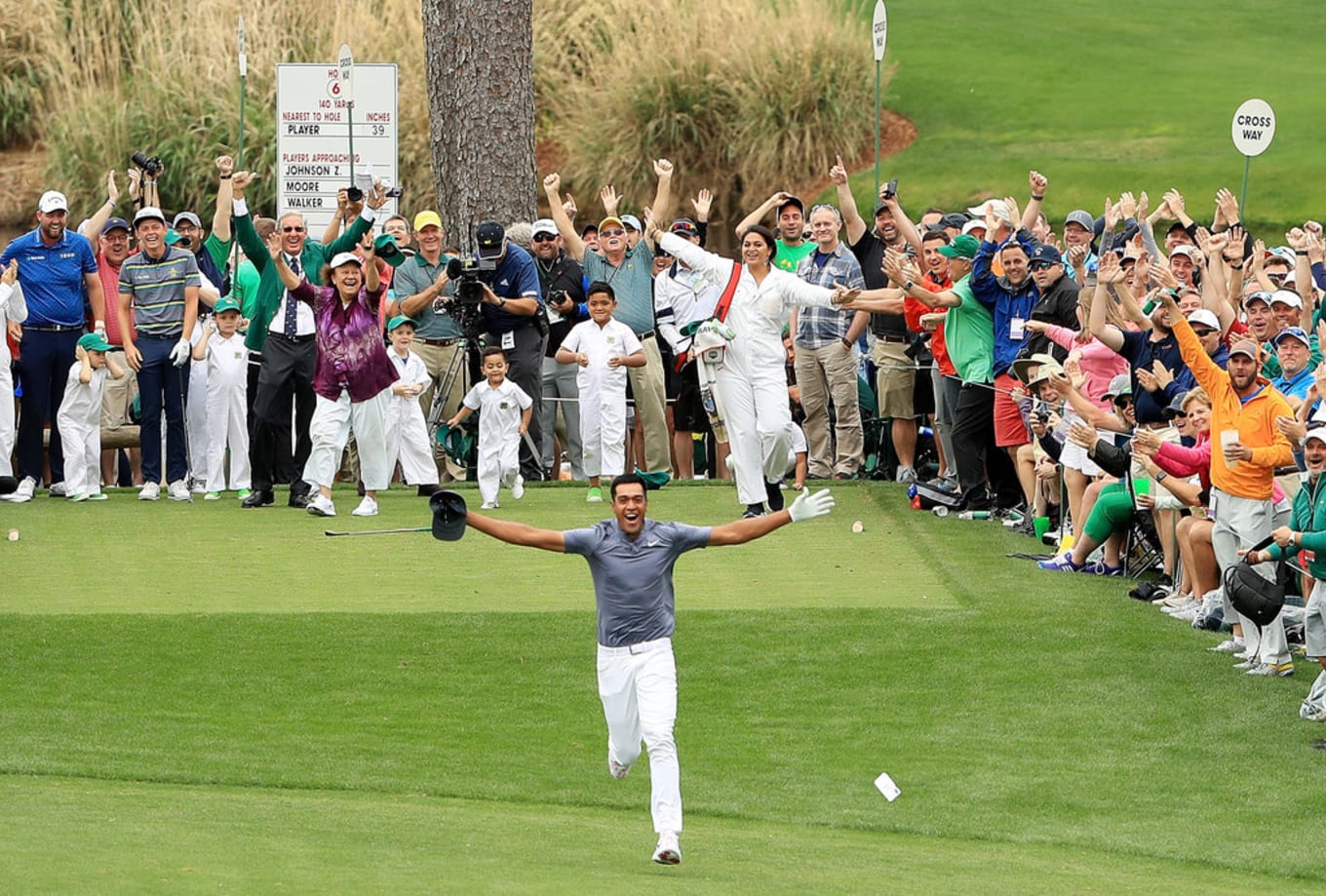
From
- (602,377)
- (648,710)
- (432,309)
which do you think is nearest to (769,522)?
(648,710)

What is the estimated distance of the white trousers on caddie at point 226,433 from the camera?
1878 centimetres

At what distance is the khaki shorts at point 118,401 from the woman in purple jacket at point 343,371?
2770mm

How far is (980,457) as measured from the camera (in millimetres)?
18000

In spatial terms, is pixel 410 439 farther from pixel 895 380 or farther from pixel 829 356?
pixel 895 380

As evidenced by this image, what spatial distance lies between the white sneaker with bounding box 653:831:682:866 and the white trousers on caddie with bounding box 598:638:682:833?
40 mm

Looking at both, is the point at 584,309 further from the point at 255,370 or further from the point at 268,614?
the point at 268,614

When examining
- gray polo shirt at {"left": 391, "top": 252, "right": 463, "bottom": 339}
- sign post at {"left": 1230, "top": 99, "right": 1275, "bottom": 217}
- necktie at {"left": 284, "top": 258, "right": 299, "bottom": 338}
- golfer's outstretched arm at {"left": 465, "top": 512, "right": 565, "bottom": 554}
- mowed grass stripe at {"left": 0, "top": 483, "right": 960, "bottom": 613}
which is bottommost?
mowed grass stripe at {"left": 0, "top": 483, "right": 960, "bottom": 613}

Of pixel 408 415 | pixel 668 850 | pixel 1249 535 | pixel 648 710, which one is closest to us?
pixel 668 850

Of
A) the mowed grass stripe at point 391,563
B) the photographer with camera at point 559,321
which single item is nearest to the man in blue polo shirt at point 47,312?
the mowed grass stripe at point 391,563

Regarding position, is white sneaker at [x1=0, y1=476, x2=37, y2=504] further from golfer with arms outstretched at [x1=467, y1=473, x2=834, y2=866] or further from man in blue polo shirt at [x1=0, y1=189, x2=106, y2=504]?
golfer with arms outstretched at [x1=467, y1=473, x2=834, y2=866]

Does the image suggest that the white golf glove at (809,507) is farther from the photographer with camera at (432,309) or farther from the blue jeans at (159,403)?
the blue jeans at (159,403)

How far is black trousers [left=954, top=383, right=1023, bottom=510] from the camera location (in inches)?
691

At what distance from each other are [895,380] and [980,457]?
4.90ft

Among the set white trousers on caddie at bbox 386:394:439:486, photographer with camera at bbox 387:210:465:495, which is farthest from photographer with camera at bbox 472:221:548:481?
white trousers on caddie at bbox 386:394:439:486
